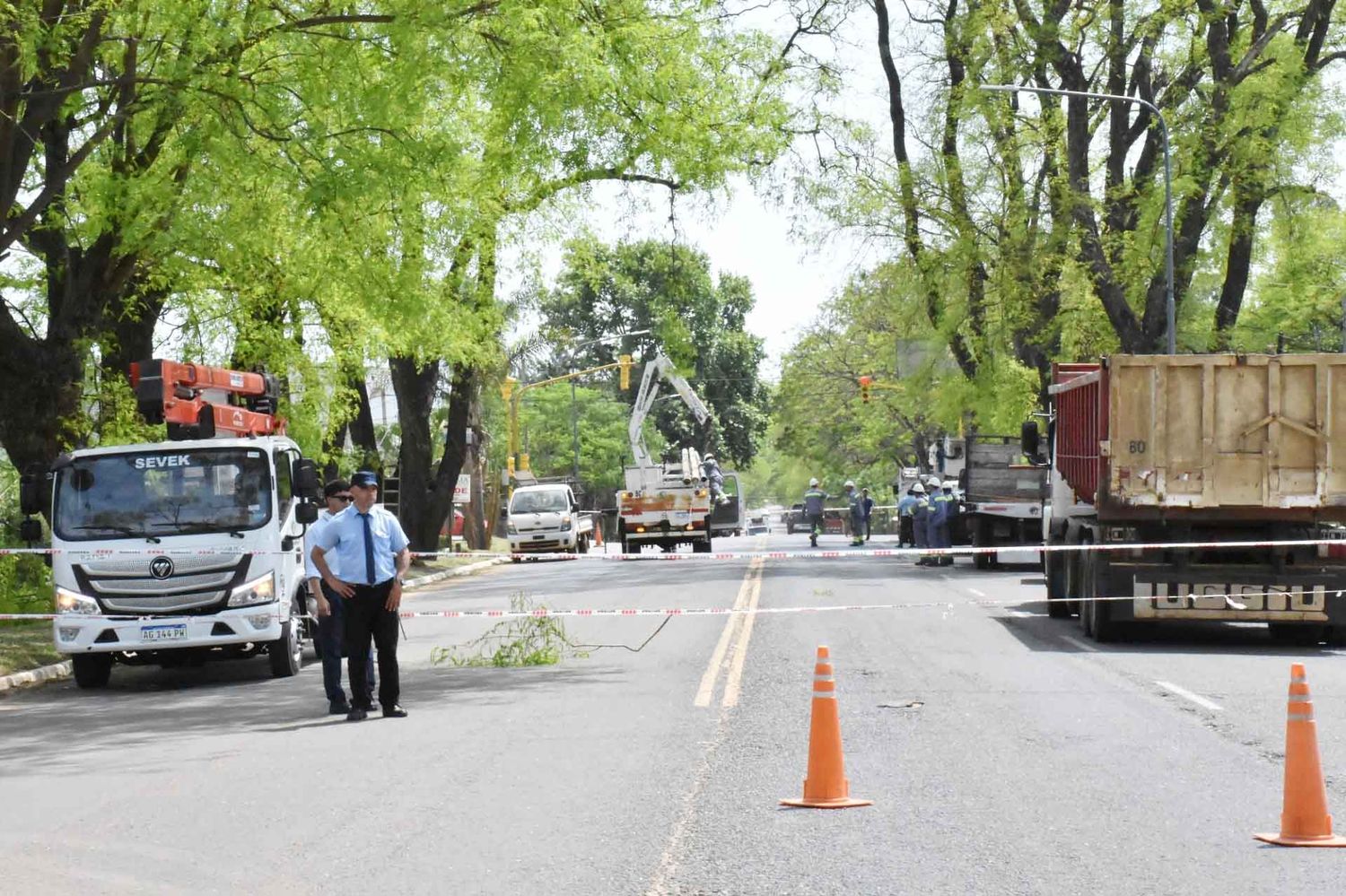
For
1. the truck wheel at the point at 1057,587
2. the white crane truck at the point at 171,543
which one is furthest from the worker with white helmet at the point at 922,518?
the white crane truck at the point at 171,543

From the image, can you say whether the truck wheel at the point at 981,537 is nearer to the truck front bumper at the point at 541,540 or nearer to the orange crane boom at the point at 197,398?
the truck front bumper at the point at 541,540

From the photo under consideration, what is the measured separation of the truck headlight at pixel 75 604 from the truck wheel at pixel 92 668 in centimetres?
65

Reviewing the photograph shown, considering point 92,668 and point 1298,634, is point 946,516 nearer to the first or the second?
point 1298,634

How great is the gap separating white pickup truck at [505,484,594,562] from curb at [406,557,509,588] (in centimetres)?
80

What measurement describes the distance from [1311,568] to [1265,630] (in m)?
3.05

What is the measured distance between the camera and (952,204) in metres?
41.1

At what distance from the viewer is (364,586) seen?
1323 centimetres

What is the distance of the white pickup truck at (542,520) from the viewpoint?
47.3 metres

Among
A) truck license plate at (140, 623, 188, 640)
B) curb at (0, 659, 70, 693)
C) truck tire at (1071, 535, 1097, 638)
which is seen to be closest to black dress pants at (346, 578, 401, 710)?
truck license plate at (140, 623, 188, 640)

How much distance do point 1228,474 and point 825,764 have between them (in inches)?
395

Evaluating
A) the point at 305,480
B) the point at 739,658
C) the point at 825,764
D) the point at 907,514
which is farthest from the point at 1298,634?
the point at 907,514

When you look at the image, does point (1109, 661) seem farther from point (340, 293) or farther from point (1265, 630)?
point (340, 293)

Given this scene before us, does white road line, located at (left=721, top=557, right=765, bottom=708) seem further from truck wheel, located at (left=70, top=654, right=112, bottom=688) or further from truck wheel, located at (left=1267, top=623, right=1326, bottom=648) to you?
truck wheel, located at (left=70, top=654, right=112, bottom=688)

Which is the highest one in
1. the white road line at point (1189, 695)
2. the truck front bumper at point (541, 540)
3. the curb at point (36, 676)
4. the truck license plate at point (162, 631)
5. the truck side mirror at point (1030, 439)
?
the truck side mirror at point (1030, 439)
